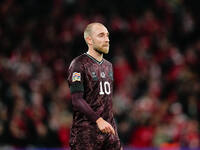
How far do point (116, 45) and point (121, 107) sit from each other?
332cm

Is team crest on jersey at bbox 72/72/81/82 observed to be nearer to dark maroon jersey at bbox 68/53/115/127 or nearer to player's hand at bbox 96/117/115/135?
dark maroon jersey at bbox 68/53/115/127

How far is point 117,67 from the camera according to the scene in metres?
14.5

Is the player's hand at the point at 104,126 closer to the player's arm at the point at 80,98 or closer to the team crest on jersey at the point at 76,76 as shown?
the player's arm at the point at 80,98

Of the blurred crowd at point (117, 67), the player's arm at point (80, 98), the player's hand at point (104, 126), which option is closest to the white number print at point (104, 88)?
the player's arm at point (80, 98)

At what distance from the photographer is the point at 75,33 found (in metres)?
15.1

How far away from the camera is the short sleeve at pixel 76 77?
5.18 metres

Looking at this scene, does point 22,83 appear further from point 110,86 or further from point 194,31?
point 194,31

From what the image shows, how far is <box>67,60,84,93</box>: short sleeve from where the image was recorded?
518 cm

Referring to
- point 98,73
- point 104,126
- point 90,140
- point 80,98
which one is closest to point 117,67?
point 98,73

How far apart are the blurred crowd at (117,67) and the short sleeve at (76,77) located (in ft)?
18.0

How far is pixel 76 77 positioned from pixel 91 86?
0.73ft

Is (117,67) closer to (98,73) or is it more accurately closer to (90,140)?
(98,73)

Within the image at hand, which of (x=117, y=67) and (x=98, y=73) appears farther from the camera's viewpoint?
(x=117, y=67)

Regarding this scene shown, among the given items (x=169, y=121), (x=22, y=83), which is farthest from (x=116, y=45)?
(x=22, y=83)
